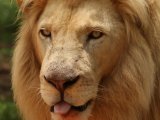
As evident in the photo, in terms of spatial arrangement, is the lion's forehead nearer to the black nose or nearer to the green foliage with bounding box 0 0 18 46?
the black nose

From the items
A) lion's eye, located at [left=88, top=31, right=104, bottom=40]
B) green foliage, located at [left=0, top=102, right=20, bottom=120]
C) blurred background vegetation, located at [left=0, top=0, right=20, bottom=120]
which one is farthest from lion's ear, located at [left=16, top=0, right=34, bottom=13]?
green foliage, located at [left=0, top=102, right=20, bottom=120]

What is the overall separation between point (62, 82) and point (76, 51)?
23 centimetres

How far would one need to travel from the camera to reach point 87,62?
154 inches

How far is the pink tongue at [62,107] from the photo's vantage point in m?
3.88

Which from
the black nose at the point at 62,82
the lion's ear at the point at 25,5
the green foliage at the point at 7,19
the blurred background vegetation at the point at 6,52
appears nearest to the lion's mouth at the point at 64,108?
the black nose at the point at 62,82

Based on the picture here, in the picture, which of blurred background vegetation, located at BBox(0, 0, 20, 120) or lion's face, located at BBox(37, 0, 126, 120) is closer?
lion's face, located at BBox(37, 0, 126, 120)

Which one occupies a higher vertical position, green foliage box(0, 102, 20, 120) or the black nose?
the black nose

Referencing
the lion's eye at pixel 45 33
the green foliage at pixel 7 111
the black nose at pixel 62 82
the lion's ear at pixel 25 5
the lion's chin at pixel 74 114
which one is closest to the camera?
the black nose at pixel 62 82

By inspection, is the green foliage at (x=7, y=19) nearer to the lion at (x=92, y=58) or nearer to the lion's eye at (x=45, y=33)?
the lion at (x=92, y=58)

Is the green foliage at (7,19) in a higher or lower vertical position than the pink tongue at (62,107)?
higher

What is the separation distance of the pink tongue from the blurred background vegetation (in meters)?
2.66

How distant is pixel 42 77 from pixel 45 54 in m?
0.19

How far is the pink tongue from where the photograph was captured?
3880 mm

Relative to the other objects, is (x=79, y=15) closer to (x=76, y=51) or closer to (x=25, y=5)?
(x=76, y=51)
